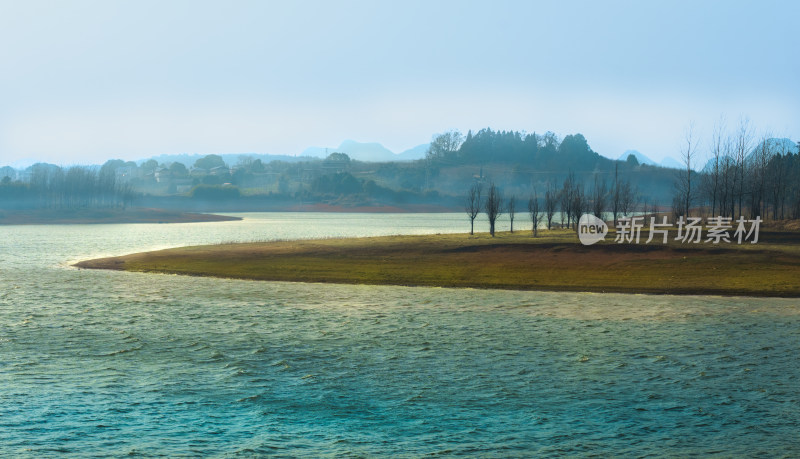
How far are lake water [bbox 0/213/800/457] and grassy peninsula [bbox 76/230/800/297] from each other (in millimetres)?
6763

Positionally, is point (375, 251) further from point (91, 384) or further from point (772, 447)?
point (772, 447)

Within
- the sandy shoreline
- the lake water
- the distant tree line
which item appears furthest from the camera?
the distant tree line

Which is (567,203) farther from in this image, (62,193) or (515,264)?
(62,193)

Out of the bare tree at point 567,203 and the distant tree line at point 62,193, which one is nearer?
the bare tree at point 567,203

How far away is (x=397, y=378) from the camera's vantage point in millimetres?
18047

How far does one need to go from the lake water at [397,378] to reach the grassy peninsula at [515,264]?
6.76 m

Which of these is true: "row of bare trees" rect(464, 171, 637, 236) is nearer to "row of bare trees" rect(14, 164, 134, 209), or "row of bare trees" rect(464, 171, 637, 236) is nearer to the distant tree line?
"row of bare trees" rect(14, 164, 134, 209)

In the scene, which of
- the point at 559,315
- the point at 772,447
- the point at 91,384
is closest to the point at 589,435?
the point at 772,447

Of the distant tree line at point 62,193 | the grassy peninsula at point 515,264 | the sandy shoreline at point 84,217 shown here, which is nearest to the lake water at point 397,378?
the grassy peninsula at point 515,264

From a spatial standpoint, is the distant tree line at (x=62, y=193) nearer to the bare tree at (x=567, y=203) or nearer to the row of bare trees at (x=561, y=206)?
the row of bare trees at (x=561, y=206)

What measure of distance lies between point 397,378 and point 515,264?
28.4 meters

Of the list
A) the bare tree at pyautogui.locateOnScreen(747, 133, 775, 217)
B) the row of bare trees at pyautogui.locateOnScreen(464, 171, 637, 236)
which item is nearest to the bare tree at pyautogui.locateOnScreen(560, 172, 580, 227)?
the row of bare trees at pyautogui.locateOnScreen(464, 171, 637, 236)

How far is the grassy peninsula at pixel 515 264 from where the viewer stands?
126ft

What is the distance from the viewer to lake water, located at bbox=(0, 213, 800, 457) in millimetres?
13539
